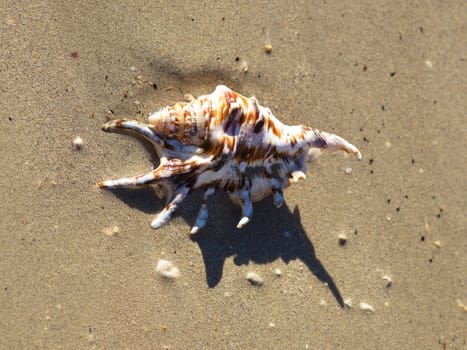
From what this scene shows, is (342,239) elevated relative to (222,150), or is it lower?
lower

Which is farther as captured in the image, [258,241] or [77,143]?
[258,241]

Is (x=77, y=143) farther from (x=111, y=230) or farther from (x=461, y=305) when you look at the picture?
(x=461, y=305)

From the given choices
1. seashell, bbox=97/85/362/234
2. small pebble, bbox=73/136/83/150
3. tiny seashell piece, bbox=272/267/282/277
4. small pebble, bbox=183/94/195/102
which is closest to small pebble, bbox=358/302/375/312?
tiny seashell piece, bbox=272/267/282/277

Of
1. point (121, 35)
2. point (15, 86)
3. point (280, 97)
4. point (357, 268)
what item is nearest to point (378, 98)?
point (280, 97)

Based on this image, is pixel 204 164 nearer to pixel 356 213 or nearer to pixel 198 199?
pixel 198 199

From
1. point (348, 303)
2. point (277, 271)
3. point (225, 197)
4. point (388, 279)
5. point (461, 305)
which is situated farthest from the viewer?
point (461, 305)

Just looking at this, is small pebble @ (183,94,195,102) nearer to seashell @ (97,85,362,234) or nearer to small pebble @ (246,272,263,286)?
seashell @ (97,85,362,234)

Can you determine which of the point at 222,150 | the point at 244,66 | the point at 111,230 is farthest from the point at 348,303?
the point at 244,66

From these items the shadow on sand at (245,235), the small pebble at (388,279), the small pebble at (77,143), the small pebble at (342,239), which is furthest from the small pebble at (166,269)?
the small pebble at (388,279)
